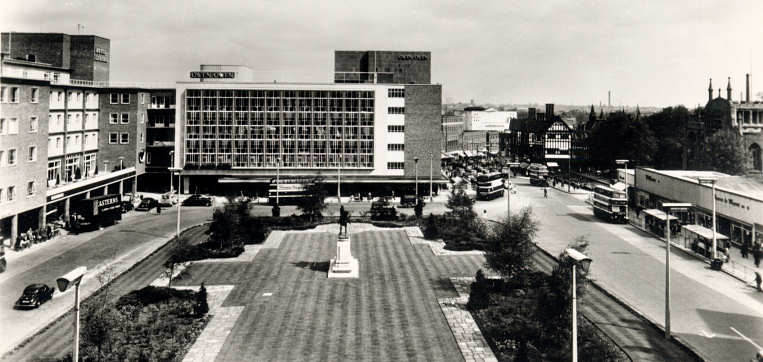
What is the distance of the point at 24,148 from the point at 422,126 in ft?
181

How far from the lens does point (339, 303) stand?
36.3 meters

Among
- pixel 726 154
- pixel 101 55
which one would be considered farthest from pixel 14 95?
pixel 726 154

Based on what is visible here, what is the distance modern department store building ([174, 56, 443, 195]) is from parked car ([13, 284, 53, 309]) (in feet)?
171

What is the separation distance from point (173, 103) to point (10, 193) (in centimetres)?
4303

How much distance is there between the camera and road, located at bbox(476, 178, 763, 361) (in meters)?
30.7

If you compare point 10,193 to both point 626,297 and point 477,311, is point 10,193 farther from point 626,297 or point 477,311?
point 626,297

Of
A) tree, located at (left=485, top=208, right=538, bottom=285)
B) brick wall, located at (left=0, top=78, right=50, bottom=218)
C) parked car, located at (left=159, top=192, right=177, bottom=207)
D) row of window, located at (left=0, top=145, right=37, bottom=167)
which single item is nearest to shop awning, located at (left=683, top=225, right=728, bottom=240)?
tree, located at (left=485, top=208, right=538, bottom=285)

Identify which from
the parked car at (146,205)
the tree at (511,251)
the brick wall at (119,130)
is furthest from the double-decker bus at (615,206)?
the brick wall at (119,130)

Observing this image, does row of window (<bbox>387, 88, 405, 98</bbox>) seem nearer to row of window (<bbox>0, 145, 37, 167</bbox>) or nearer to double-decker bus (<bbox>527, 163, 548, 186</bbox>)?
double-decker bus (<bbox>527, 163, 548, 186</bbox>)

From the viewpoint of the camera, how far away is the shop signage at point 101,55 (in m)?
91.2

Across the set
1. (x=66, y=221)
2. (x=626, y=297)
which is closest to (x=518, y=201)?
(x=626, y=297)

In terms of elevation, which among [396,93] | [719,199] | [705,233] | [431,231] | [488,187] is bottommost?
[431,231]

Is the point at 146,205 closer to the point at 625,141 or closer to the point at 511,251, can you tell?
the point at 511,251

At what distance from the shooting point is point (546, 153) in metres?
146
